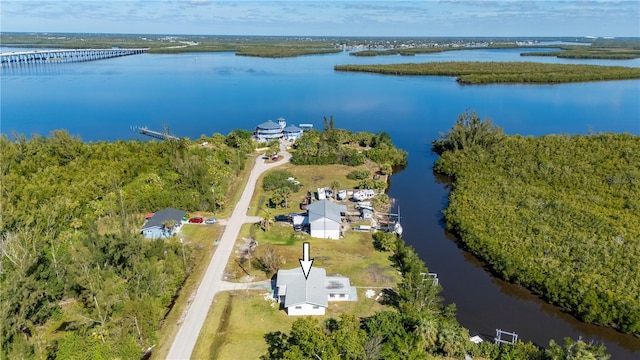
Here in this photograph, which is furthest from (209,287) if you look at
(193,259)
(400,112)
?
(400,112)

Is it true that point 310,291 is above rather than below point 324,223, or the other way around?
below

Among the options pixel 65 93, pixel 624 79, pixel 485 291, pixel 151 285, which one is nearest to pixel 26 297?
pixel 151 285

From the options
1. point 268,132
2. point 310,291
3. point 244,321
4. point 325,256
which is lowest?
point 244,321

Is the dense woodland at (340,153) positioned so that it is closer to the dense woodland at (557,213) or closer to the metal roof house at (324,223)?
the dense woodland at (557,213)

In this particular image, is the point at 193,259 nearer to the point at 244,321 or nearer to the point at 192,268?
the point at 192,268

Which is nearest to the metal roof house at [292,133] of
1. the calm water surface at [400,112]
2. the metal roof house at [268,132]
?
the metal roof house at [268,132]

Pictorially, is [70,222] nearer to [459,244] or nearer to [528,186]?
[459,244]
